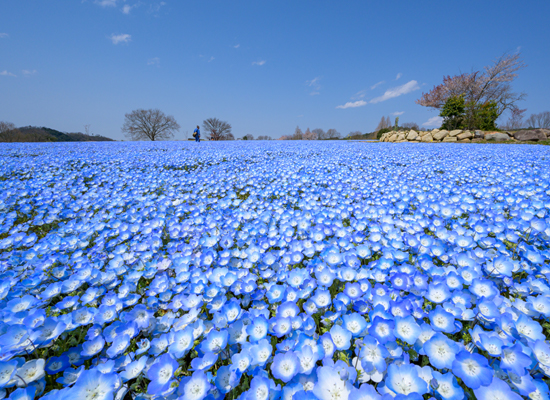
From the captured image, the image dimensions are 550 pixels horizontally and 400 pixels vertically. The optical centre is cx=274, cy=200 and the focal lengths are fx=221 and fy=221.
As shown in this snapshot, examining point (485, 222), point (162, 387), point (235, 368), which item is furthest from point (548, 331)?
point (162, 387)

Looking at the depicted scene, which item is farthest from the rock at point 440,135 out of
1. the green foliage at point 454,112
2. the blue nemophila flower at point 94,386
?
the blue nemophila flower at point 94,386

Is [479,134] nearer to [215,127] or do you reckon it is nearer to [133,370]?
[133,370]

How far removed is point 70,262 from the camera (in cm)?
221

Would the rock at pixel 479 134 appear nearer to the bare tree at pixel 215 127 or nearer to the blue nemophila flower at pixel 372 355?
the blue nemophila flower at pixel 372 355

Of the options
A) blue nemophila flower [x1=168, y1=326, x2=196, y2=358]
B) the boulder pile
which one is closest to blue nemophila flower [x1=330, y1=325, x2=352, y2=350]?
blue nemophila flower [x1=168, y1=326, x2=196, y2=358]

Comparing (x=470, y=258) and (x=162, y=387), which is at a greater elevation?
(x=470, y=258)

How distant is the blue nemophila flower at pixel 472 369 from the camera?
3.05 ft

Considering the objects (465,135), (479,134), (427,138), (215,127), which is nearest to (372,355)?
(465,135)

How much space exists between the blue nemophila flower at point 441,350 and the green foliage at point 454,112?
29.5 m

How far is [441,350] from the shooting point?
1104 mm

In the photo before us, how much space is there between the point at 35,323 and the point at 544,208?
5433 mm

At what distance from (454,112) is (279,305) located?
97.8 ft

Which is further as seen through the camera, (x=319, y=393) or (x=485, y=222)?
(x=485, y=222)

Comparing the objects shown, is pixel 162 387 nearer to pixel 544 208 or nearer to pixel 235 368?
Answer: pixel 235 368
